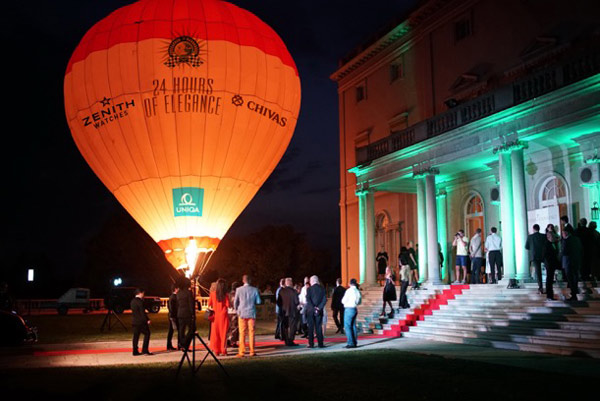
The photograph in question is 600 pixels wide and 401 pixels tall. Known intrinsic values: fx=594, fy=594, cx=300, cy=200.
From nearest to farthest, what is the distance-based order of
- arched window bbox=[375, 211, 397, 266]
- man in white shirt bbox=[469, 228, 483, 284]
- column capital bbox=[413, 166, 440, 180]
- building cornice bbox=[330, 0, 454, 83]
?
man in white shirt bbox=[469, 228, 483, 284] → column capital bbox=[413, 166, 440, 180] → building cornice bbox=[330, 0, 454, 83] → arched window bbox=[375, 211, 397, 266]

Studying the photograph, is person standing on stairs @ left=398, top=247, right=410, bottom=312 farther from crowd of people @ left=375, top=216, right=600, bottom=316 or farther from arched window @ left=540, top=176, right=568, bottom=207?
arched window @ left=540, top=176, right=568, bottom=207

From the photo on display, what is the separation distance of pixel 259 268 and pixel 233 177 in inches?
2078

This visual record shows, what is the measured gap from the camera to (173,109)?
1602 centimetres

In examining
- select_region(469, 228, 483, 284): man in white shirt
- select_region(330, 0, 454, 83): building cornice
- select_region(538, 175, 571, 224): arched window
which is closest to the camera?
select_region(469, 228, 483, 284): man in white shirt

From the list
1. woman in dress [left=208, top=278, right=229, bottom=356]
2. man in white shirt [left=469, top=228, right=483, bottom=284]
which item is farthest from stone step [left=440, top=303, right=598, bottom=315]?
woman in dress [left=208, top=278, right=229, bottom=356]

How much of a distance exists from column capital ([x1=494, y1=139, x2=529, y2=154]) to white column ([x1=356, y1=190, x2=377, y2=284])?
26.1ft

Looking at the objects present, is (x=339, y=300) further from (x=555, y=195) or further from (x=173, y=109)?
(x=555, y=195)

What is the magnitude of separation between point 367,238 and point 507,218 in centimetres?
843

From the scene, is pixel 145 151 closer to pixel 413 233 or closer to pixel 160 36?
pixel 160 36

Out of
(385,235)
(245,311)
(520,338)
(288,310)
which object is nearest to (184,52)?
(245,311)

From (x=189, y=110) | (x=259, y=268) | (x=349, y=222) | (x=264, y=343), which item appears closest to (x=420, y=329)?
(x=264, y=343)

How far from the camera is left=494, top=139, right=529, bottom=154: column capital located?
1844 cm

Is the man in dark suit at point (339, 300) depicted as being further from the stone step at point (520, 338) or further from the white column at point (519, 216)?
the white column at point (519, 216)

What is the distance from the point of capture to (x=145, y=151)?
53.1 feet
